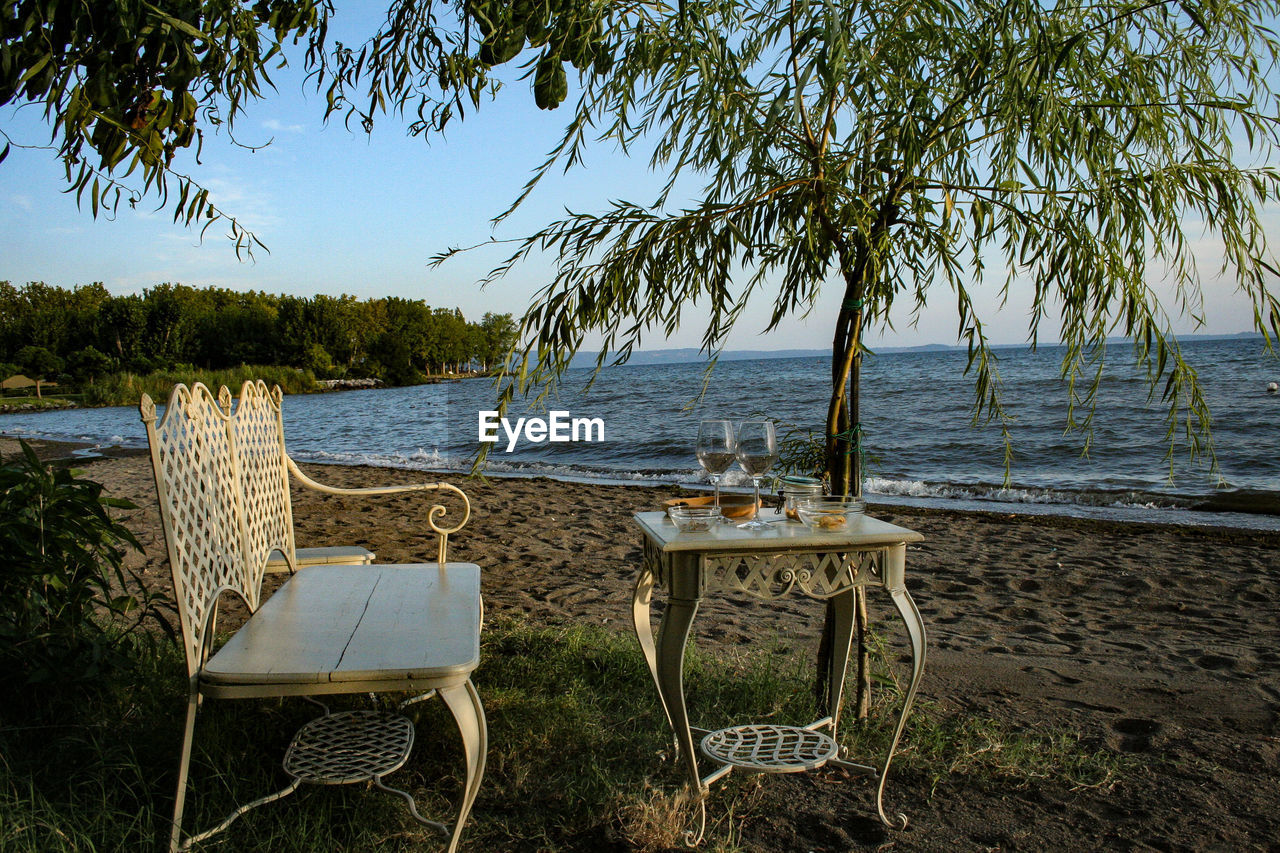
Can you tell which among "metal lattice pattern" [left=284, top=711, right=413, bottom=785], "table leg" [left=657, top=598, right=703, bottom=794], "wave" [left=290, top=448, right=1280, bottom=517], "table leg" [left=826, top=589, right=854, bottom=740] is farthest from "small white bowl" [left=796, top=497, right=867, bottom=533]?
"wave" [left=290, top=448, right=1280, bottom=517]

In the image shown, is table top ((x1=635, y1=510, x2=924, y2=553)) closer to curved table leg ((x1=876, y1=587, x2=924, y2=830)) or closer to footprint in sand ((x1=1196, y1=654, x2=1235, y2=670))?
curved table leg ((x1=876, y1=587, x2=924, y2=830))

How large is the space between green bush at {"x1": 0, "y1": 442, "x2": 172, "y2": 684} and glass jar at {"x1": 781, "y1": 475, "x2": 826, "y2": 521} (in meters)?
2.26

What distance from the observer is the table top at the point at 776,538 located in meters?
2.38

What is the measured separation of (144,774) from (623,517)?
7211 mm

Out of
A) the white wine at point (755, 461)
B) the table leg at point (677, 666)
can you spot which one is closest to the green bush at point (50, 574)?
the table leg at point (677, 666)

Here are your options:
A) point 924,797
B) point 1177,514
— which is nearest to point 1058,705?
point 924,797

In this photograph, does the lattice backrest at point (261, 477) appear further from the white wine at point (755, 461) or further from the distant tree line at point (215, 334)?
the distant tree line at point (215, 334)

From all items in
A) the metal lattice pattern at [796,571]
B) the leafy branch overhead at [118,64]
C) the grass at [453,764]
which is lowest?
the grass at [453,764]

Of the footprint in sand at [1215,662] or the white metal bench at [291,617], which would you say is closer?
the white metal bench at [291,617]

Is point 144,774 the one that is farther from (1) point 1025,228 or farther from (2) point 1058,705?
(2) point 1058,705

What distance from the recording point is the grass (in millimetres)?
2287

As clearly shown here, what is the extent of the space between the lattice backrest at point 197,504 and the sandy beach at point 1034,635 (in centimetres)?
127

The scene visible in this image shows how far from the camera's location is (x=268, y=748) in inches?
113

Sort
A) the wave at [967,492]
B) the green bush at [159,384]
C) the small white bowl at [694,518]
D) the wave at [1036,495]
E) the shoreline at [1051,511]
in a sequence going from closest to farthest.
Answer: the small white bowl at [694,518] < the shoreline at [1051,511] < the wave at [967,492] < the wave at [1036,495] < the green bush at [159,384]
